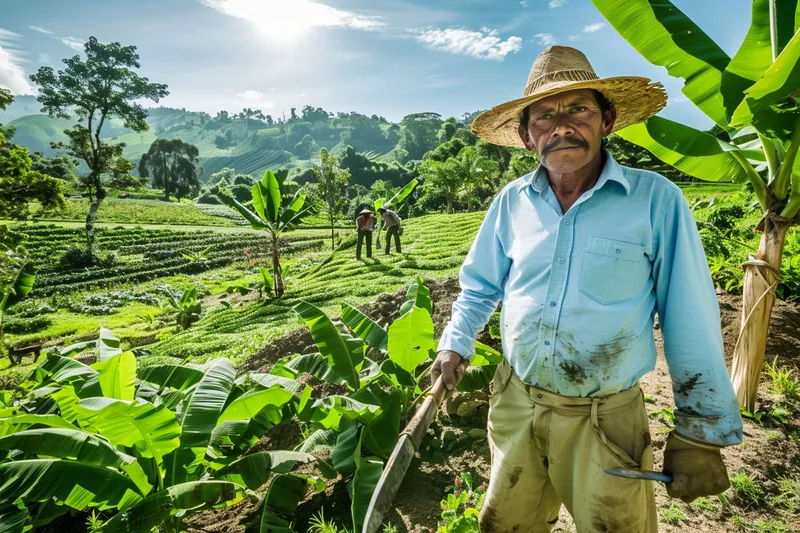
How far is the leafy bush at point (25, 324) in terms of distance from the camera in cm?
1384

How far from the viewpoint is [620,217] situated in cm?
158

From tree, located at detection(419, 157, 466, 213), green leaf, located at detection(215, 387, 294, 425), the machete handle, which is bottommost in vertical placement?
green leaf, located at detection(215, 387, 294, 425)

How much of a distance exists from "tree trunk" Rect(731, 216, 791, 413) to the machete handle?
2.37 m

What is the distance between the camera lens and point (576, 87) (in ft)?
5.52

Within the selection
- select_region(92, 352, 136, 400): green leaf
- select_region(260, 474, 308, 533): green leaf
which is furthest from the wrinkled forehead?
select_region(92, 352, 136, 400): green leaf

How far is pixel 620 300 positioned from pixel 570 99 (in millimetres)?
841

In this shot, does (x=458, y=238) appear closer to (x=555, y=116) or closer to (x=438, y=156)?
(x=555, y=116)

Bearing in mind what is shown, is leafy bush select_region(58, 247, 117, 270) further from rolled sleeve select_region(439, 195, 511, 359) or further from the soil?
rolled sleeve select_region(439, 195, 511, 359)

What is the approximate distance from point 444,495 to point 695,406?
1.87 m

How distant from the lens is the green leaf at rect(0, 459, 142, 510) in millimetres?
2082

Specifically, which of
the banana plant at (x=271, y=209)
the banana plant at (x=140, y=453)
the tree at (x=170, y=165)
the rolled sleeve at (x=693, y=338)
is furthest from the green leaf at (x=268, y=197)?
the tree at (x=170, y=165)

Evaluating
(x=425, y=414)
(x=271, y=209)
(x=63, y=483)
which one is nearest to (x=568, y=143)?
(x=425, y=414)

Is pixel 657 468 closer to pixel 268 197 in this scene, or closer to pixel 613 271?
pixel 613 271

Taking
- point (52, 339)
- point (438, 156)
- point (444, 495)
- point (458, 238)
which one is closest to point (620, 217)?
point (444, 495)
